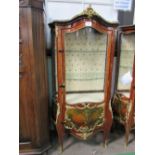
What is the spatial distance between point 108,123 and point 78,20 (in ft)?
3.57

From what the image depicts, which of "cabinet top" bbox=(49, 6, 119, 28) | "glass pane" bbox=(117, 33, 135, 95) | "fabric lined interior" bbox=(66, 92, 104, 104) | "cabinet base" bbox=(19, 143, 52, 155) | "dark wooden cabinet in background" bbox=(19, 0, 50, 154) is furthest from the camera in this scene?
"glass pane" bbox=(117, 33, 135, 95)

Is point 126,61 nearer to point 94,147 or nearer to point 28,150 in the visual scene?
point 94,147

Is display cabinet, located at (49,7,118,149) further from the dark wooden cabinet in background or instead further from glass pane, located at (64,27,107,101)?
the dark wooden cabinet in background

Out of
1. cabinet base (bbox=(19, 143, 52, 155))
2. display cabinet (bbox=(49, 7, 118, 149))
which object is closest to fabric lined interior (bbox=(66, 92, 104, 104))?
display cabinet (bbox=(49, 7, 118, 149))

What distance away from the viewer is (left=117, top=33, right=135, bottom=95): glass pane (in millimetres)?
2041

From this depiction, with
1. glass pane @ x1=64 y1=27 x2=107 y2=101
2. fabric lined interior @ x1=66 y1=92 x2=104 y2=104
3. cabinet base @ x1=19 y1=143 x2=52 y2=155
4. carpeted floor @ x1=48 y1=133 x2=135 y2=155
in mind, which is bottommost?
carpeted floor @ x1=48 y1=133 x2=135 y2=155

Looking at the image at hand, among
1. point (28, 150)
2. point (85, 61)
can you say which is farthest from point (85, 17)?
point (28, 150)

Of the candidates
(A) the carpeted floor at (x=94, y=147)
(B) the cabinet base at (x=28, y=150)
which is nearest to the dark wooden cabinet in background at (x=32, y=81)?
(B) the cabinet base at (x=28, y=150)

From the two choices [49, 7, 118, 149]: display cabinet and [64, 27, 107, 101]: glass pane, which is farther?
[64, 27, 107, 101]: glass pane

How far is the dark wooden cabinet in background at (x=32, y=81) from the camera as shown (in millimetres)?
1538

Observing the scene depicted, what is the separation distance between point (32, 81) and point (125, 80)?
3.30 ft

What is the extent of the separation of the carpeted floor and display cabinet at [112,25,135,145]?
0.35ft

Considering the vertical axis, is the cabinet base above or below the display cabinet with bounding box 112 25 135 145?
below

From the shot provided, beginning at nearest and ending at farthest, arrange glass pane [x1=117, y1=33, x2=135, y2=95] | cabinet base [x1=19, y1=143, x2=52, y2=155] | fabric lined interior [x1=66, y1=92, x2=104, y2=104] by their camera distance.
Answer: cabinet base [x1=19, y1=143, x2=52, y2=155] < fabric lined interior [x1=66, y1=92, x2=104, y2=104] < glass pane [x1=117, y1=33, x2=135, y2=95]
